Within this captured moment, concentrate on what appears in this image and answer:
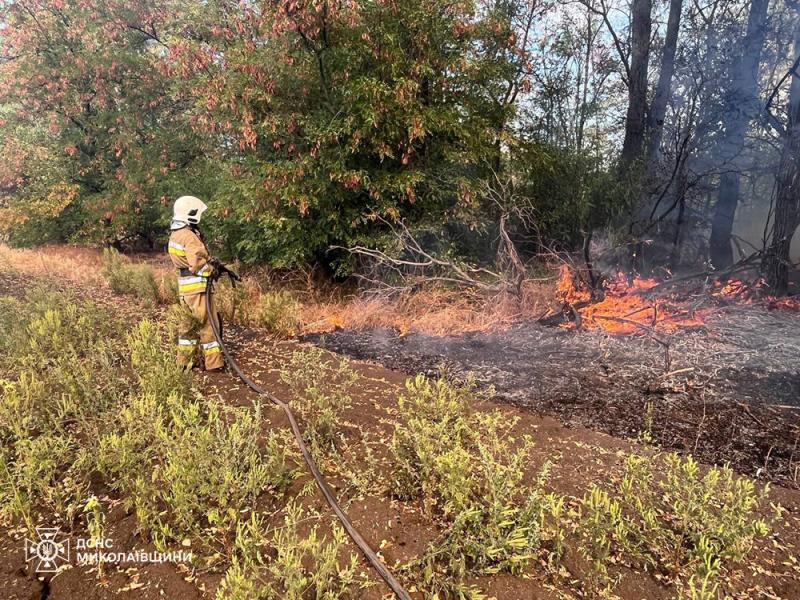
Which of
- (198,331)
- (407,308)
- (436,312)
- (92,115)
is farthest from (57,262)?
(436,312)

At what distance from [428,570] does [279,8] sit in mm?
6804

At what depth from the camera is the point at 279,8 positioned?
6.10m

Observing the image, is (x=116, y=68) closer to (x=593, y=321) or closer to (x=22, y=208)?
(x=22, y=208)

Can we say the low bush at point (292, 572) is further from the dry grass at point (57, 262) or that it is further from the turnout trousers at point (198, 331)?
the dry grass at point (57, 262)

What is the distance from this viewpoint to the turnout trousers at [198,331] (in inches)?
177

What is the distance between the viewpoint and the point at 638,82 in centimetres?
937

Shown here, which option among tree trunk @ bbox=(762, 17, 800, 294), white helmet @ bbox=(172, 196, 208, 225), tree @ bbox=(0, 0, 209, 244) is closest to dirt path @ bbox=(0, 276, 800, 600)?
white helmet @ bbox=(172, 196, 208, 225)

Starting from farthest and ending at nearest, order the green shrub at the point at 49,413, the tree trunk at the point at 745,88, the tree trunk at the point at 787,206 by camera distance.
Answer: the tree trunk at the point at 745,88 → the tree trunk at the point at 787,206 → the green shrub at the point at 49,413

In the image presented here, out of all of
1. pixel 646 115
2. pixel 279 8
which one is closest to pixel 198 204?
pixel 279 8

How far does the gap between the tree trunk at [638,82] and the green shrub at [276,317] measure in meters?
7.42

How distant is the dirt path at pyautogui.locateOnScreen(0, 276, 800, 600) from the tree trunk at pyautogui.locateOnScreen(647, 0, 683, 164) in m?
7.98

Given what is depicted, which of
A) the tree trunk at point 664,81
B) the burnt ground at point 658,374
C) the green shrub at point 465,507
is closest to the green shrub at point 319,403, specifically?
the green shrub at point 465,507

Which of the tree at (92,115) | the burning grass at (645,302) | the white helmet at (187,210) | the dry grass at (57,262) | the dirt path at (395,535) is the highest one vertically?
the tree at (92,115)

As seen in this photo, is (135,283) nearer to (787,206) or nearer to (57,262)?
(57,262)
